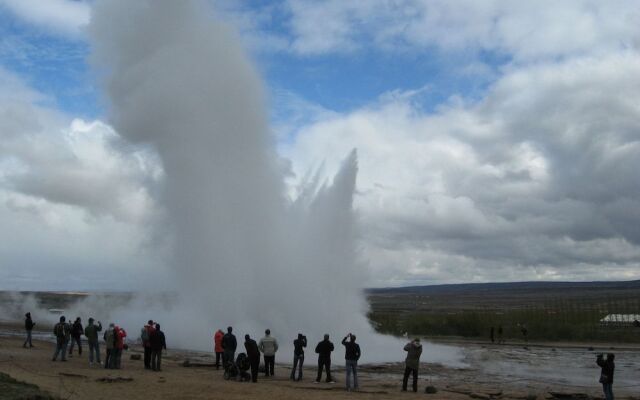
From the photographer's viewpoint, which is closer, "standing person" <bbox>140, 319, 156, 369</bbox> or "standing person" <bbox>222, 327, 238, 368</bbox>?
"standing person" <bbox>222, 327, 238, 368</bbox>

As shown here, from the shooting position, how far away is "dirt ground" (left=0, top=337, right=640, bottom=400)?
14.6 metres

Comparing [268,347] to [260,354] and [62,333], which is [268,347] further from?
[62,333]

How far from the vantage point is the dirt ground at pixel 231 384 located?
48.0ft

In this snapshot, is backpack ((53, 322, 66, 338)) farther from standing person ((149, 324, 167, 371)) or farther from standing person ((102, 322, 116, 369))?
standing person ((149, 324, 167, 371))

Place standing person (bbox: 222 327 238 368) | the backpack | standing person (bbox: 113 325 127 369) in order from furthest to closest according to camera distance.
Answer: the backpack → standing person (bbox: 113 325 127 369) → standing person (bbox: 222 327 238 368)

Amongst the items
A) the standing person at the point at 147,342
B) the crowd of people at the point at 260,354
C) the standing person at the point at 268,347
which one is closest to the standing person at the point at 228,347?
the crowd of people at the point at 260,354

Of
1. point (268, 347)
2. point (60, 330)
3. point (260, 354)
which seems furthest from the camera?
point (60, 330)

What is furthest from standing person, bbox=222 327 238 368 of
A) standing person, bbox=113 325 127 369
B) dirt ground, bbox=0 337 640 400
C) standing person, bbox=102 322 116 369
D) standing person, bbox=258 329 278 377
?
standing person, bbox=102 322 116 369

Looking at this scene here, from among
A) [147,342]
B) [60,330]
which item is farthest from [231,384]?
[60,330]

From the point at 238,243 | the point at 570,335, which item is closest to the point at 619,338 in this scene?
the point at 570,335

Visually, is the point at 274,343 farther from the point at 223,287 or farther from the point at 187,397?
the point at 223,287

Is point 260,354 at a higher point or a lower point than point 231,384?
higher

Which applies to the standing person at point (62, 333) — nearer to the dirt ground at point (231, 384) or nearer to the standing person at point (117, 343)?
the dirt ground at point (231, 384)

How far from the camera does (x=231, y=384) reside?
16344 mm
